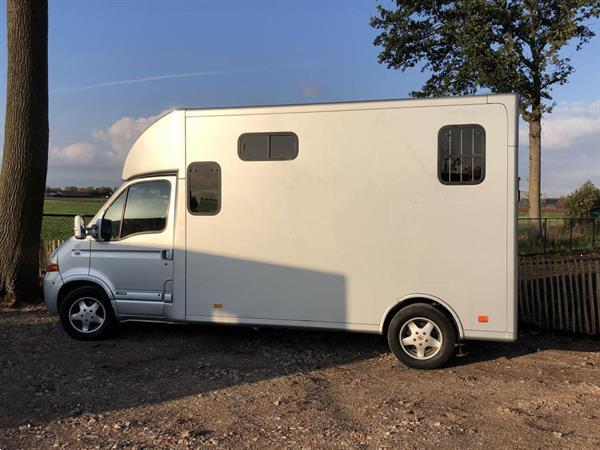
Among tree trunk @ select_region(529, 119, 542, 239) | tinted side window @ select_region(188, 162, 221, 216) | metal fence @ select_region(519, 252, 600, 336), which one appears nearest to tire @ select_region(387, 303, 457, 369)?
tinted side window @ select_region(188, 162, 221, 216)

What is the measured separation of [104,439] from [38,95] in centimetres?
651

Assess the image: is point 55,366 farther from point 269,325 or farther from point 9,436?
point 269,325

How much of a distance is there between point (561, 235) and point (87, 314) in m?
15.0

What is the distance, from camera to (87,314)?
6535 millimetres

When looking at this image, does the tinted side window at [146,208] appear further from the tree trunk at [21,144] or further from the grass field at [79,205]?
the tree trunk at [21,144]

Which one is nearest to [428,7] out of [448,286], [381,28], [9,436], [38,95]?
[381,28]

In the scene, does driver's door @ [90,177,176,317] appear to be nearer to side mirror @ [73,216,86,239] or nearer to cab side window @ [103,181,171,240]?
cab side window @ [103,181,171,240]

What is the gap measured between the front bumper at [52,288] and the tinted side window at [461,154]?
4.85 meters

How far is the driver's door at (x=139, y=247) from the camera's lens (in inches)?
242

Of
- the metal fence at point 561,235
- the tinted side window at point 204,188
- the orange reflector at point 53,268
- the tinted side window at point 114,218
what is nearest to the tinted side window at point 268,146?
the tinted side window at point 204,188

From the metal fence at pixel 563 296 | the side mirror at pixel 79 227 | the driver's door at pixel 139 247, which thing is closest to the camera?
the driver's door at pixel 139 247

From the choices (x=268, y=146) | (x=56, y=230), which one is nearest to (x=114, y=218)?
(x=268, y=146)

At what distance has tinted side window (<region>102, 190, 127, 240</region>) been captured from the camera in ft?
21.0

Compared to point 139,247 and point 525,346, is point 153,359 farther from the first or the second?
point 525,346
